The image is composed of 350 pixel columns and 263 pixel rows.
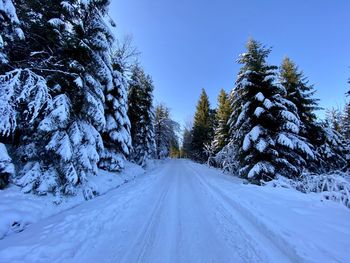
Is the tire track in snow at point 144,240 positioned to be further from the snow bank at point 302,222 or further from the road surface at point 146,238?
the snow bank at point 302,222

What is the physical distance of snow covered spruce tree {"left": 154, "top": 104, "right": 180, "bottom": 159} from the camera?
3730 cm

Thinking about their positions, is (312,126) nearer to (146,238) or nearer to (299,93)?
(299,93)

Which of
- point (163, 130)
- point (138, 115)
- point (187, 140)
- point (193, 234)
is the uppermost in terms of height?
point (187, 140)

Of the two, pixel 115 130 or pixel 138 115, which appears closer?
pixel 115 130

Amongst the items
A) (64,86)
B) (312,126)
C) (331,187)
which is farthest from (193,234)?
(312,126)

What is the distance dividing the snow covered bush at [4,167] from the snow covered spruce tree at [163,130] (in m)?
31.6

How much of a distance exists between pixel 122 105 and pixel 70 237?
32.8 feet

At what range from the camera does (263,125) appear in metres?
10.8

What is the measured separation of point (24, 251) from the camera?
309 centimetres

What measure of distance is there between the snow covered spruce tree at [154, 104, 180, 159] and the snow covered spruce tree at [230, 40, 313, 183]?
2635 centimetres

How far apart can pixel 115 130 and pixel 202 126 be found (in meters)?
23.1

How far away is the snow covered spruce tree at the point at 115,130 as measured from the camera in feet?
37.1

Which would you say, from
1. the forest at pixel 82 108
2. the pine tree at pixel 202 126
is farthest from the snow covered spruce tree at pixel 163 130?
the forest at pixel 82 108

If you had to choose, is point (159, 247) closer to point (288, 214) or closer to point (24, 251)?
point (24, 251)
